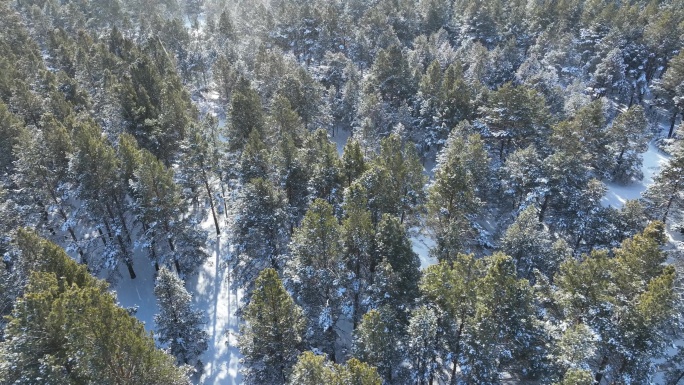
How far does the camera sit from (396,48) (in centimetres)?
6222

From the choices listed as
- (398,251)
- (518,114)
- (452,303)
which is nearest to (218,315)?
(398,251)

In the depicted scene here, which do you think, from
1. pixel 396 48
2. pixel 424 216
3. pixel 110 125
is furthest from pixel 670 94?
pixel 110 125

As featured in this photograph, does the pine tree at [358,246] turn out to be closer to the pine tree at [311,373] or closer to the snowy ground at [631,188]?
the pine tree at [311,373]

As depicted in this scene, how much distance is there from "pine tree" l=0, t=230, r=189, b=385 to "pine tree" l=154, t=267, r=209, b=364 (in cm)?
456

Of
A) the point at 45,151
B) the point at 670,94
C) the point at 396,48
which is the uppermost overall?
the point at 396,48

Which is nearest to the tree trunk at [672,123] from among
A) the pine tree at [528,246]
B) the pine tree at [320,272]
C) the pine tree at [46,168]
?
the pine tree at [528,246]

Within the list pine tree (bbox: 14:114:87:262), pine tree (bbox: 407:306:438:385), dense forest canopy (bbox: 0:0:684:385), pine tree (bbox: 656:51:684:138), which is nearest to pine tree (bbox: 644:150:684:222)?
dense forest canopy (bbox: 0:0:684:385)

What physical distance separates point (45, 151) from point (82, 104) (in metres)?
19.2

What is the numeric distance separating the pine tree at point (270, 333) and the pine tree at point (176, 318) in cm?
504

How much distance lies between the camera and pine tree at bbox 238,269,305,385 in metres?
23.9

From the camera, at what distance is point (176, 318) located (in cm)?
2780

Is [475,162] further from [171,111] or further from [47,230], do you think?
[47,230]

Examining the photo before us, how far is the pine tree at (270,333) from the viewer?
23.9 metres

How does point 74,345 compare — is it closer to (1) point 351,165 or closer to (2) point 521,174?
(1) point 351,165
